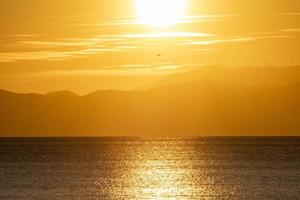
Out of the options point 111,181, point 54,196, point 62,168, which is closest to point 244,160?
point 62,168

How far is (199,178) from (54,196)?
28523mm

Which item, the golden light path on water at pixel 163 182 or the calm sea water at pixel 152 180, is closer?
the calm sea water at pixel 152 180

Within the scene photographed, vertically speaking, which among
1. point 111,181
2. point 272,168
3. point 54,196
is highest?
point 272,168

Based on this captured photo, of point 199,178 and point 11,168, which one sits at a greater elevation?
point 11,168

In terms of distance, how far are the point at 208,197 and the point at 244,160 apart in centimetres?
6012

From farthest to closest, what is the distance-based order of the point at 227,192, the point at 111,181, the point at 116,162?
the point at 116,162 → the point at 111,181 → the point at 227,192

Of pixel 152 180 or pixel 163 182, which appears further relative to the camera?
pixel 152 180

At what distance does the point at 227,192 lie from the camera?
73.9 m

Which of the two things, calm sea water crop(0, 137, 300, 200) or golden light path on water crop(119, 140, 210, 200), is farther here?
golden light path on water crop(119, 140, 210, 200)

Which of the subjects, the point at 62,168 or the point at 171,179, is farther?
the point at 62,168

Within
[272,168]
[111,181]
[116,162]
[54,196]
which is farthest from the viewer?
[116,162]

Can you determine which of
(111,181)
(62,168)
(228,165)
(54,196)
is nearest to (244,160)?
(228,165)

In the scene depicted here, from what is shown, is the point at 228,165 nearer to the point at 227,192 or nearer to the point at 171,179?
the point at 171,179

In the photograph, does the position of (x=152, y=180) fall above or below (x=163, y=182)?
above
